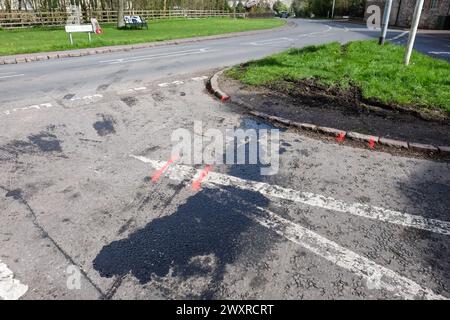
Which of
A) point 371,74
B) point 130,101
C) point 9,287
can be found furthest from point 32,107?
point 371,74

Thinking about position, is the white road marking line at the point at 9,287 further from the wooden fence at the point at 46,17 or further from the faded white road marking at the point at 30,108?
the wooden fence at the point at 46,17

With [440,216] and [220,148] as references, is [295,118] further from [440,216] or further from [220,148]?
[440,216]

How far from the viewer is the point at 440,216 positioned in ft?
11.1

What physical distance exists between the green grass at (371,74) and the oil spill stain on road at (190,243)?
5.05 meters

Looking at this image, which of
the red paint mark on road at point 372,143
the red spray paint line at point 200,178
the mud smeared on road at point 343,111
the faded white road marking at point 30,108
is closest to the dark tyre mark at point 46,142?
the faded white road marking at point 30,108

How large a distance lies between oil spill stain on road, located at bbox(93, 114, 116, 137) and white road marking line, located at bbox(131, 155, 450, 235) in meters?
2.00

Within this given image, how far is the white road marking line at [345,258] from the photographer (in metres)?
2.49

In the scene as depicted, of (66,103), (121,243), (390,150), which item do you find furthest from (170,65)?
(121,243)

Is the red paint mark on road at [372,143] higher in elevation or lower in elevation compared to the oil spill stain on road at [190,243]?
higher

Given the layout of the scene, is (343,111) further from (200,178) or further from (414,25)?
(414,25)

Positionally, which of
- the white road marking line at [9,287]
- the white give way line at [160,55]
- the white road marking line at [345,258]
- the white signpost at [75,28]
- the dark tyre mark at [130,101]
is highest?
the white signpost at [75,28]

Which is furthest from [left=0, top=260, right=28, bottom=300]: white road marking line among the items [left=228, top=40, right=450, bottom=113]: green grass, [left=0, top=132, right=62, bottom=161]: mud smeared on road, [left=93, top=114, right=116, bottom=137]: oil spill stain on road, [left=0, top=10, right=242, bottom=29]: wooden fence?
[left=0, top=10, right=242, bottom=29]: wooden fence

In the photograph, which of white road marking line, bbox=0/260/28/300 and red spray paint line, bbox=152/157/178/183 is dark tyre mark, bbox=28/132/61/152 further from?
white road marking line, bbox=0/260/28/300

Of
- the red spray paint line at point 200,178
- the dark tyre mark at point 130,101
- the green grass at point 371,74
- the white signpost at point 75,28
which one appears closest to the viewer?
the red spray paint line at point 200,178
